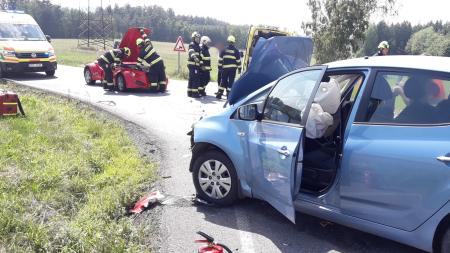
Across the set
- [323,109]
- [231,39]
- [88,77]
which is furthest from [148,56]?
[323,109]

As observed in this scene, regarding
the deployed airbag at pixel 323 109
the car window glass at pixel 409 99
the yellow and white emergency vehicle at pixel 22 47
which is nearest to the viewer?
the car window glass at pixel 409 99

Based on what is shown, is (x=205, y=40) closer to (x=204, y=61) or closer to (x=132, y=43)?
(x=204, y=61)

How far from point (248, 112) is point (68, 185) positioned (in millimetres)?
2358

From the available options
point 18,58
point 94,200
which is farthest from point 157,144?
point 18,58

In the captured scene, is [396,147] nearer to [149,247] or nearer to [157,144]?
[149,247]

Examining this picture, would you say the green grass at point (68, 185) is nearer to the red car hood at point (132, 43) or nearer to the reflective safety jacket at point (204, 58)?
the reflective safety jacket at point (204, 58)

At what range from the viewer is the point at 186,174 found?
20.5 feet

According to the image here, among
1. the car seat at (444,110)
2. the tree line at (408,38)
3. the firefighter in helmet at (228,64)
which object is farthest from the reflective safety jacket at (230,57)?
the car seat at (444,110)

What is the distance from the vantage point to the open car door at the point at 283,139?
4.02 meters

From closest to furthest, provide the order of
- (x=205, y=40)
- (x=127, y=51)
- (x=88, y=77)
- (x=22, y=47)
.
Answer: (x=205, y=40), (x=127, y=51), (x=88, y=77), (x=22, y=47)

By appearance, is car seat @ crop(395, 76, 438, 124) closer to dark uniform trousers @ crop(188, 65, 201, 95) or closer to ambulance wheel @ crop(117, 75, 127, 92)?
dark uniform trousers @ crop(188, 65, 201, 95)

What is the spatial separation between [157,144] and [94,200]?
313 cm

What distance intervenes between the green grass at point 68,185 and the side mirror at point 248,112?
1.59m

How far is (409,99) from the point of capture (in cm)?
367
